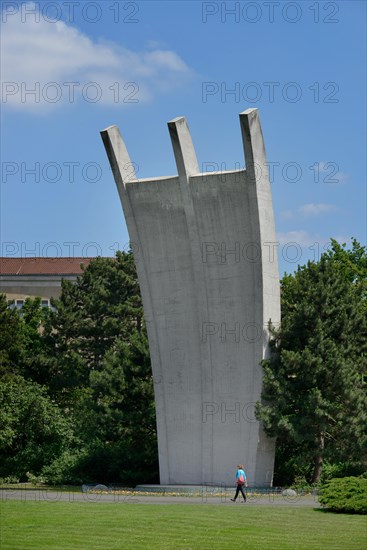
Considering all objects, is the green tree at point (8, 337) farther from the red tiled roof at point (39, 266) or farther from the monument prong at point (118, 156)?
the red tiled roof at point (39, 266)

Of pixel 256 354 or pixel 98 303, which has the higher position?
pixel 98 303

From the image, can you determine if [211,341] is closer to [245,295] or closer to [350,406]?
[245,295]

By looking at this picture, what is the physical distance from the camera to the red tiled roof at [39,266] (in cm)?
6650

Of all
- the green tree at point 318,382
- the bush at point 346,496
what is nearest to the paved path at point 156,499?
the bush at point 346,496

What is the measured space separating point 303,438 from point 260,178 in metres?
8.86

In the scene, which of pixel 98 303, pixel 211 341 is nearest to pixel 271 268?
pixel 211 341

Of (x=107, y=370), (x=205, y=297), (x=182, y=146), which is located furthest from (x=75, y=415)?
(x=182, y=146)

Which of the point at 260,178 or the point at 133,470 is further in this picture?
the point at 133,470

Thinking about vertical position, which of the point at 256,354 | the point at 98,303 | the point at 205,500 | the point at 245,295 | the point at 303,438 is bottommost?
the point at 205,500

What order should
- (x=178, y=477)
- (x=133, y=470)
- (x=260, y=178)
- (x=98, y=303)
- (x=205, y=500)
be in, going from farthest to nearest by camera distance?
(x=98, y=303) → (x=133, y=470) → (x=178, y=477) → (x=260, y=178) → (x=205, y=500)

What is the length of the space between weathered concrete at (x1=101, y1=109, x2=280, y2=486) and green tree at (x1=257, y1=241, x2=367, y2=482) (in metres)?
0.80

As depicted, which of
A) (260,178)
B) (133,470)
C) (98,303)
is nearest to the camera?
(260,178)

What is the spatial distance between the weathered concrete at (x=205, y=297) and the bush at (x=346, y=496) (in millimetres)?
7067

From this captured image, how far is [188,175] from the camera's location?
105ft
